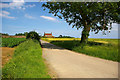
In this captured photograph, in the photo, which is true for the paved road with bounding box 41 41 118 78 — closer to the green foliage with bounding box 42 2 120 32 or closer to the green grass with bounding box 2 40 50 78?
the green grass with bounding box 2 40 50 78

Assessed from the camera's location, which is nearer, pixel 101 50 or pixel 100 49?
pixel 101 50

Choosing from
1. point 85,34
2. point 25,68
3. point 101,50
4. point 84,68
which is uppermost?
point 85,34

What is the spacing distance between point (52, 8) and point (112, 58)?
47.3ft

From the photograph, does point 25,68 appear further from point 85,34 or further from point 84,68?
point 85,34

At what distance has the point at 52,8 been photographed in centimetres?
2006

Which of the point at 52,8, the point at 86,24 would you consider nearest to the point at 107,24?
the point at 86,24

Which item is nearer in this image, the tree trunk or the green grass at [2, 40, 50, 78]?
the green grass at [2, 40, 50, 78]

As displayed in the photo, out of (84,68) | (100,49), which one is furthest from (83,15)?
(84,68)

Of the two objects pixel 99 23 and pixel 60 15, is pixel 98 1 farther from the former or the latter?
pixel 60 15

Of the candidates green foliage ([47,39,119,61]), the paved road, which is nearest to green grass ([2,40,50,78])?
the paved road

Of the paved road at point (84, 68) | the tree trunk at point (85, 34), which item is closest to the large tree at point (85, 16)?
the tree trunk at point (85, 34)

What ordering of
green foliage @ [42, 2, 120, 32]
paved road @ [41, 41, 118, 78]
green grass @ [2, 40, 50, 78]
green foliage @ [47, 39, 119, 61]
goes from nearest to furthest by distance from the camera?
green grass @ [2, 40, 50, 78], paved road @ [41, 41, 118, 78], green foliage @ [47, 39, 119, 61], green foliage @ [42, 2, 120, 32]

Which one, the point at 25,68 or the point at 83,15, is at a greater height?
the point at 83,15

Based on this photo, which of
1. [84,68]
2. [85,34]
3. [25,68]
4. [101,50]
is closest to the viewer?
[25,68]
